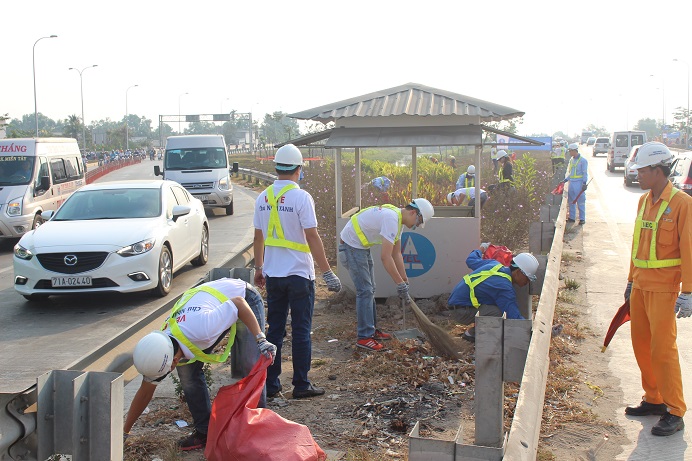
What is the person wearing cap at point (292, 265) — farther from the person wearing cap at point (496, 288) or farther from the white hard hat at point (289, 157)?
the person wearing cap at point (496, 288)

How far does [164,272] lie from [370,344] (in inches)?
159

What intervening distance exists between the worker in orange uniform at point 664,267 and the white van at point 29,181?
12819mm

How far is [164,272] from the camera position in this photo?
1027 cm

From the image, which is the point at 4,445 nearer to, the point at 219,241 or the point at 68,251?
the point at 68,251

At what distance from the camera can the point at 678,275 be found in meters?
5.25

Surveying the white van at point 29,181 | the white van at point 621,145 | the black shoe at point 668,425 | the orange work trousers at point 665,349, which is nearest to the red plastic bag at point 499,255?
the orange work trousers at point 665,349

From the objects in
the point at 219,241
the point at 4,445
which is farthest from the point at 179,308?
the point at 219,241

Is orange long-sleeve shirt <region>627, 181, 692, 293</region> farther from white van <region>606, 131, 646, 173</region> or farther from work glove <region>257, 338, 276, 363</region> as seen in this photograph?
white van <region>606, 131, 646, 173</region>

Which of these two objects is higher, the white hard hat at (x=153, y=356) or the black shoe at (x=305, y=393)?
the white hard hat at (x=153, y=356)

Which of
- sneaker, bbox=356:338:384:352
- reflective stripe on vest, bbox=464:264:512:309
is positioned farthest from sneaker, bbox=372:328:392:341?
reflective stripe on vest, bbox=464:264:512:309

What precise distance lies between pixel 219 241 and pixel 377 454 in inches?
462

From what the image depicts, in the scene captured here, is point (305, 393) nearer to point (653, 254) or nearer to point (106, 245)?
point (653, 254)

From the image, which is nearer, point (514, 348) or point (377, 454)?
point (514, 348)

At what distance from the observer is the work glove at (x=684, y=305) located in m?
5.00
